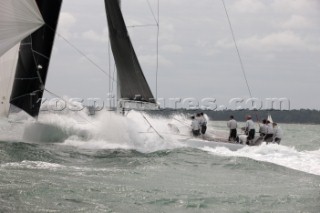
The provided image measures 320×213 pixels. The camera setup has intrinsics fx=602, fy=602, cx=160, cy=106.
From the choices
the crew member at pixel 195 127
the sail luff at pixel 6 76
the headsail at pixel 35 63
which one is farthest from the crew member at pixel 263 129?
the sail luff at pixel 6 76

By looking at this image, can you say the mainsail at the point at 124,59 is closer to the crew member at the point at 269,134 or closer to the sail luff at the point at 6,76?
the sail luff at the point at 6,76

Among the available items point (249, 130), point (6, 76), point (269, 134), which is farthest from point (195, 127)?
point (6, 76)

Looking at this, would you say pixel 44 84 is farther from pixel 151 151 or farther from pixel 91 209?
pixel 91 209

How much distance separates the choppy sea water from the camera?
1013 cm

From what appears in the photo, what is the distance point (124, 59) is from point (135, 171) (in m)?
6.47

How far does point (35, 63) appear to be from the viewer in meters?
18.1

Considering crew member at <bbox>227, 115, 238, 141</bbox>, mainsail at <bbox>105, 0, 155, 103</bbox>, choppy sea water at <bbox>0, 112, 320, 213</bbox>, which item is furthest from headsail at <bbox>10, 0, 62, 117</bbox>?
crew member at <bbox>227, 115, 238, 141</bbox>

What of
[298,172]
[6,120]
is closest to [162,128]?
[6,120]

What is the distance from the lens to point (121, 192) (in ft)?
35.9

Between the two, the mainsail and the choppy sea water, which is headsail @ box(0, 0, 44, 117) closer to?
the choppy sea water

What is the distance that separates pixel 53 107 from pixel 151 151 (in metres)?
4.14

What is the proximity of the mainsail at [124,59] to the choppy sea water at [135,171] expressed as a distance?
3.41 feet

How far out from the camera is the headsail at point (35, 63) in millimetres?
17953

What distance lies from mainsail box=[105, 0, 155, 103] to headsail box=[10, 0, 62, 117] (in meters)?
1.83
